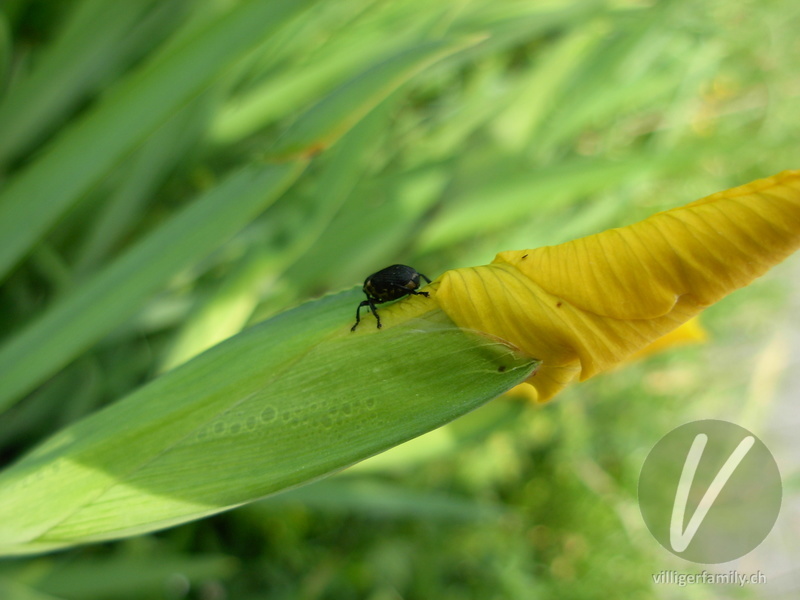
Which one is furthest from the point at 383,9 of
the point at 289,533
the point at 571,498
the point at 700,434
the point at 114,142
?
the point at 571,498

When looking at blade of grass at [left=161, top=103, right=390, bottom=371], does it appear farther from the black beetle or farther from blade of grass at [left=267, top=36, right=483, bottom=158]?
the black beetle

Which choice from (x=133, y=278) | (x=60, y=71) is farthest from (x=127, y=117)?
(x=60, y=71)

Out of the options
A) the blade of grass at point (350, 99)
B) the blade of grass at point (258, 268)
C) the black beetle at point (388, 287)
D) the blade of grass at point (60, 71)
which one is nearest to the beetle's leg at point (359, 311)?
the black beetle at point (388, 287)

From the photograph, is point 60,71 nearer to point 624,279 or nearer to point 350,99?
point 350,99

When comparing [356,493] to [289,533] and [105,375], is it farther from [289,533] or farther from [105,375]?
[105,375]

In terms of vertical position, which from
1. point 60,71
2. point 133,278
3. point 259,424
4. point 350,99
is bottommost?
point 259,424

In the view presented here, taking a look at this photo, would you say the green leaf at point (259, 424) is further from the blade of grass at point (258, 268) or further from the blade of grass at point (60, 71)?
the blade of grass at point (60, 71)
